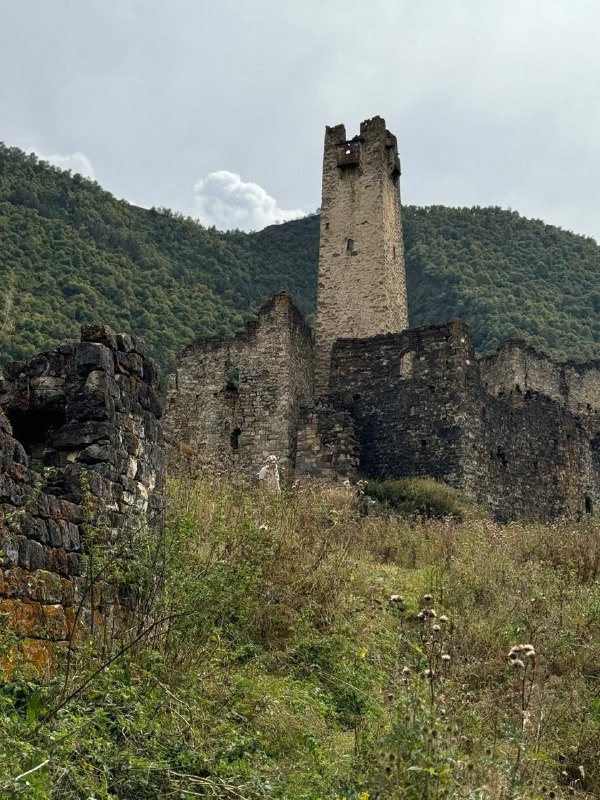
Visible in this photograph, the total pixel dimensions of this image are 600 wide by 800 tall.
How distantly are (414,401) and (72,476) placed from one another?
12.2m

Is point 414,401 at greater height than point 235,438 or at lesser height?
greater

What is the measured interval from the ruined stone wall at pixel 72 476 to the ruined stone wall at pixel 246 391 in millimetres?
12070

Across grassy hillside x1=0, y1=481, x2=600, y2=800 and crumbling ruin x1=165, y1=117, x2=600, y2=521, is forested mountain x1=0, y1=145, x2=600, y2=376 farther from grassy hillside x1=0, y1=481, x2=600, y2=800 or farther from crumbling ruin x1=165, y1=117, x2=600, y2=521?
grassy hillside x1=0, y1=481, x2=600, y2=800

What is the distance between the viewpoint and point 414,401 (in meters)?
17.7

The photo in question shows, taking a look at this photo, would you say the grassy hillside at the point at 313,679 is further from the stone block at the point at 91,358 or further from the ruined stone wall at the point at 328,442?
the ruined stone wall at the point at 328,442

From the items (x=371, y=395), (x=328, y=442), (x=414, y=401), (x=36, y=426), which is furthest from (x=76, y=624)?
(x=371, y=395)

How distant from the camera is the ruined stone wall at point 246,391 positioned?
64.0 ft

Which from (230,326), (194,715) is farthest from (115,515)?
(230,326)

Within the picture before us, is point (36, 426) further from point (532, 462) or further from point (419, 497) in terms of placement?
point (532, 462)

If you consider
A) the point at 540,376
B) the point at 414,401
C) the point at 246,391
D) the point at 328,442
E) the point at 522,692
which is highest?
the point at 540,376

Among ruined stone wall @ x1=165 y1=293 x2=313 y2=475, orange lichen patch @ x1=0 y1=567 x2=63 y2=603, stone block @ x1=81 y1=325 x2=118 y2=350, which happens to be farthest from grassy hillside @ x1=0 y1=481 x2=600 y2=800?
ruined stone wall @ x1=165 y1=293 x2=313 y2=475

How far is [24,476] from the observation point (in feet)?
16.6

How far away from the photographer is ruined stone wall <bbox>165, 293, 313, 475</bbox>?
64.0 ft

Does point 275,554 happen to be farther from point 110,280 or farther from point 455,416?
point 110,280
